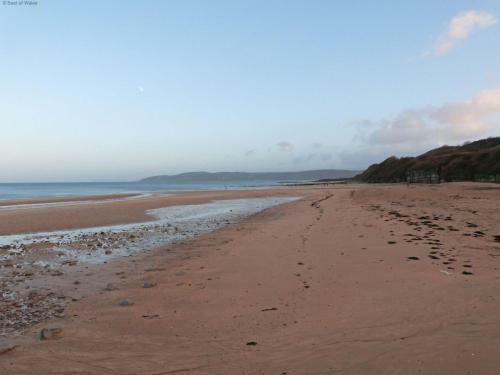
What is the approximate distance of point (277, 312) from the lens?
Result: 553 centimetres

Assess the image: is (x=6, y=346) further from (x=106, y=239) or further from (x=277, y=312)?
(x=106, y=239)

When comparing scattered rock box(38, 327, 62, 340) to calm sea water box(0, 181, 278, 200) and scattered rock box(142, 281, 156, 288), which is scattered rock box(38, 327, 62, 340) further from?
calm sea water box(0, 181, 278, 200)

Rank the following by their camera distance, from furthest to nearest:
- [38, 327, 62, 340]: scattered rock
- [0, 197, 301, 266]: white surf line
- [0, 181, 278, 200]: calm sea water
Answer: [0, 181, 278, 200]: calm sea water < [0, 197, 301, 266]: white surf line < [38, 327, 62, 340]: scattered rock

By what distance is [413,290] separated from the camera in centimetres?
600

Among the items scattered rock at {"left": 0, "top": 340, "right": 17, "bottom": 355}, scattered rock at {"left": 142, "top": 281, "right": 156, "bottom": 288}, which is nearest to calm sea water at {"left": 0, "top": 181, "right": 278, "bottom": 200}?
scattered rock at {"left": 142, "top": 281, "right": 156, "bottom": 288}

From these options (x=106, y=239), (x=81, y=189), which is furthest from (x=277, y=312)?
(x=81, y=189)

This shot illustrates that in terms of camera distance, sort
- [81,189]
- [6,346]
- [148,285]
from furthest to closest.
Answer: [81,189] < [148,285] < [6,346]

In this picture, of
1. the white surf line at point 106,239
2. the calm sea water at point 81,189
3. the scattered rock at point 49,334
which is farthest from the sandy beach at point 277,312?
the calm sea water at point 81,189

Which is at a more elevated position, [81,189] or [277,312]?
[81,189]

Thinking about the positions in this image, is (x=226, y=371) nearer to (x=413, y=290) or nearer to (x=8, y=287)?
(x=413, y=290)

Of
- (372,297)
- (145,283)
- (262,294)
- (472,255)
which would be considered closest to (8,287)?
(145,283)

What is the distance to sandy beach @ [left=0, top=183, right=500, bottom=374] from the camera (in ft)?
13.3

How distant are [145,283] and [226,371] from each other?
13.2 feet

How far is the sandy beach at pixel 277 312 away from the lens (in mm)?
4043
